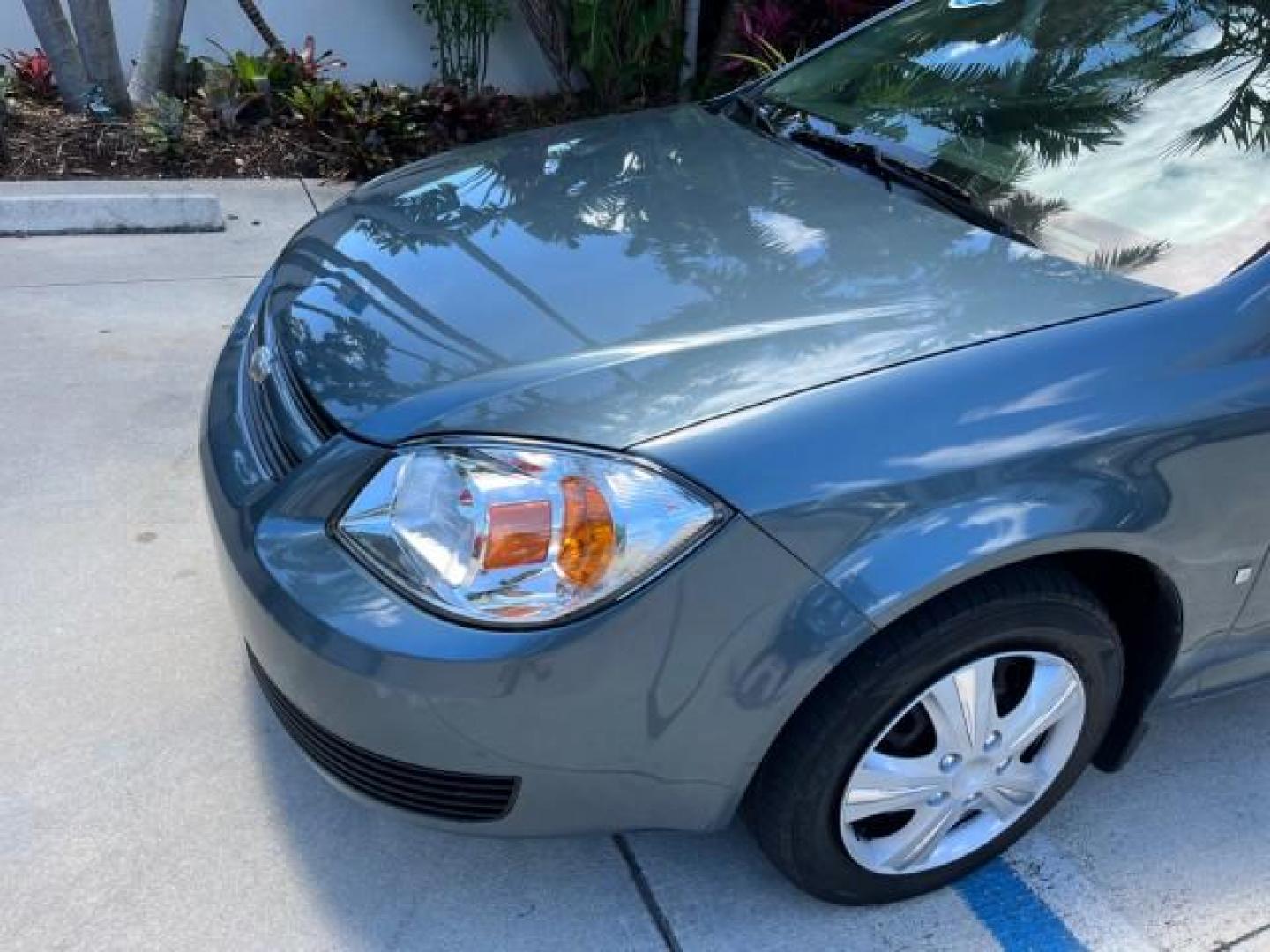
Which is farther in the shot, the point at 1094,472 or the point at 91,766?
the point at 91,766

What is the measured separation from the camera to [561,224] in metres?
2.32

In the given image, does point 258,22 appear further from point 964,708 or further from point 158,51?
point 964,708

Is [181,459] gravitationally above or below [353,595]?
below

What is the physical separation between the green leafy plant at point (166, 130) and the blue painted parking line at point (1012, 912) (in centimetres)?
471

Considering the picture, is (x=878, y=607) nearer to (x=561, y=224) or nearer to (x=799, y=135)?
(x=561, y=224)

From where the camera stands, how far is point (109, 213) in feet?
15.6

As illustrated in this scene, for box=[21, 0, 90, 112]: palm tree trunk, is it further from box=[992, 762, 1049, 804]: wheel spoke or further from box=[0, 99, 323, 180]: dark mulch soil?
box=[992, 762, 1049, 804]: wheel spoke

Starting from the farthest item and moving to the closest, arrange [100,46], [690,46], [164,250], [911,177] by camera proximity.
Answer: [690,46]
[100,46]
[164,250]
[911,177]

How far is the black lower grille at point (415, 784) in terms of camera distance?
1.76 m

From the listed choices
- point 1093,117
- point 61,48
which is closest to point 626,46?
point 61,48

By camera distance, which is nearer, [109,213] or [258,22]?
[109,213]

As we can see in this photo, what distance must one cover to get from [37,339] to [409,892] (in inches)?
104

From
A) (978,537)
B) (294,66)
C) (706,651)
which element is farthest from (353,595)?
(294,66)

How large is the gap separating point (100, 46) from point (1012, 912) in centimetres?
514
